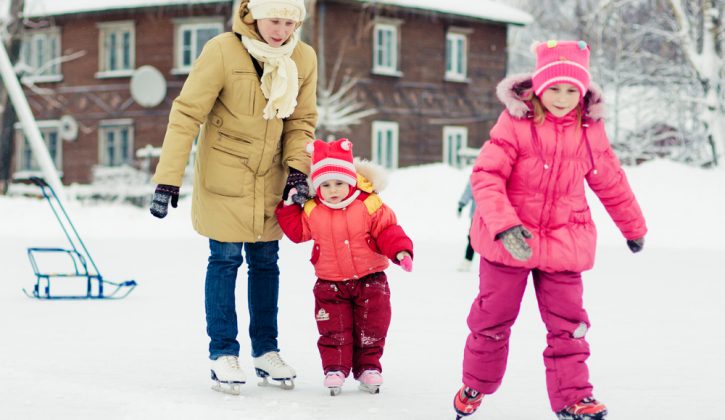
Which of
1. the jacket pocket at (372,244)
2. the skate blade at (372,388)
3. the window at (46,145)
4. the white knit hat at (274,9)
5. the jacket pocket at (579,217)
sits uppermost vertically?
the window at (46,145)

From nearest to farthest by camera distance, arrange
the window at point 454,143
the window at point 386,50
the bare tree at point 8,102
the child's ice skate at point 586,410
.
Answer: the child's ice skate at point 586,410 → the bare tree at point 8,102 → the window at point 386,50 → the window at point 454,143

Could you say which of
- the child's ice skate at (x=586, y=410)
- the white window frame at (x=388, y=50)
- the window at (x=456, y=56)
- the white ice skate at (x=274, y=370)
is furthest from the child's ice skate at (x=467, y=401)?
the window at (x=456, y=56)

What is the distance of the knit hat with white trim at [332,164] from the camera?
5.17 m

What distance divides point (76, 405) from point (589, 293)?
603 centimetres

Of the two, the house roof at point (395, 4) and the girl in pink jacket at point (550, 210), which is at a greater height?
the house roof at point (395, 4)

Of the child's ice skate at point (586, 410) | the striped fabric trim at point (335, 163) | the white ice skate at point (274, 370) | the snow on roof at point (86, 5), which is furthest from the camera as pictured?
the snow on roof at point (86, 5)

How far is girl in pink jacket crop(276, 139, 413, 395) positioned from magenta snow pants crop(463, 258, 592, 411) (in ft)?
2.22

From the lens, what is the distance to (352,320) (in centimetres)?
530

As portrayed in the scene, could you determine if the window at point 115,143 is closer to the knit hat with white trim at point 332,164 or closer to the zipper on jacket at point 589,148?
the knit hat with white trim at point 332,164

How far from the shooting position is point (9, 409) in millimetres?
4695

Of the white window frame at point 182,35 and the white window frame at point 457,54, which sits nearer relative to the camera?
the white window frame at point 182,35

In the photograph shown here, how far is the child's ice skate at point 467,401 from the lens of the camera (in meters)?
4.55

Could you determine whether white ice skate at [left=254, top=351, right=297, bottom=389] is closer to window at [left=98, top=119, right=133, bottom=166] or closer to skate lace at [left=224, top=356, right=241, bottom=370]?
skate lace at [left=224, top=356, right=241, bottom=370]

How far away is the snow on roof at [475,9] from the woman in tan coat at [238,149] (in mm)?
24636
